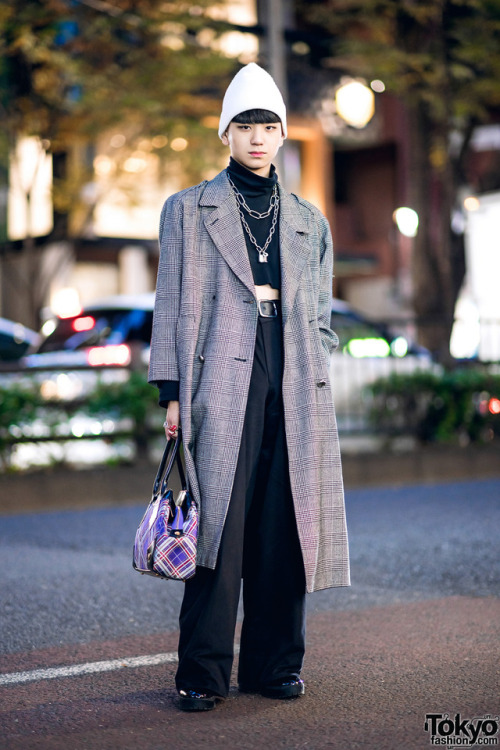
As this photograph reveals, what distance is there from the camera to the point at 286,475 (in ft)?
12.9

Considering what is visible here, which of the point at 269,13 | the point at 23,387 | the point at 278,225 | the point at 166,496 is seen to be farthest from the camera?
the point at 269,13

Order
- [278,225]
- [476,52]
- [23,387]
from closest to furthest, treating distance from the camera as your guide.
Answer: [278,225] < [23,387] < [476,52]

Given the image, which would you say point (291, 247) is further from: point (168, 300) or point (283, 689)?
point (283, 689)

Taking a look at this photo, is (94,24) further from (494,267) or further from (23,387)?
(23,387)

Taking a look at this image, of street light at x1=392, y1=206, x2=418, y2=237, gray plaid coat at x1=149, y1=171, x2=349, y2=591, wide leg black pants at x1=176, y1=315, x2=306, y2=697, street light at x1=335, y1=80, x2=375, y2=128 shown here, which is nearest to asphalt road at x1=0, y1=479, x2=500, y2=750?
wide leg black pants at x1=176, y1=315, x2=306, y2=697

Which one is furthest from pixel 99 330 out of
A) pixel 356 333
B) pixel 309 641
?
pixel 309 641

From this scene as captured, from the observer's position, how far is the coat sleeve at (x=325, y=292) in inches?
160

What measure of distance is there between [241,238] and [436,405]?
843 cm

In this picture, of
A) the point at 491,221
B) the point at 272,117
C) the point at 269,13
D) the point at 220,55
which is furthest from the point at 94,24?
the point at 272,117

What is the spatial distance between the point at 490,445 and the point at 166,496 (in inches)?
356

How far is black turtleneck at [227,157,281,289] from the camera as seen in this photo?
156 inches

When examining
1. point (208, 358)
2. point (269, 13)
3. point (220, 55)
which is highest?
point (220, 55)

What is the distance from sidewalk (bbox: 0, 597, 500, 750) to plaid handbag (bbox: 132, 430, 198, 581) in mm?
492

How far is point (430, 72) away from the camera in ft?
48.1
